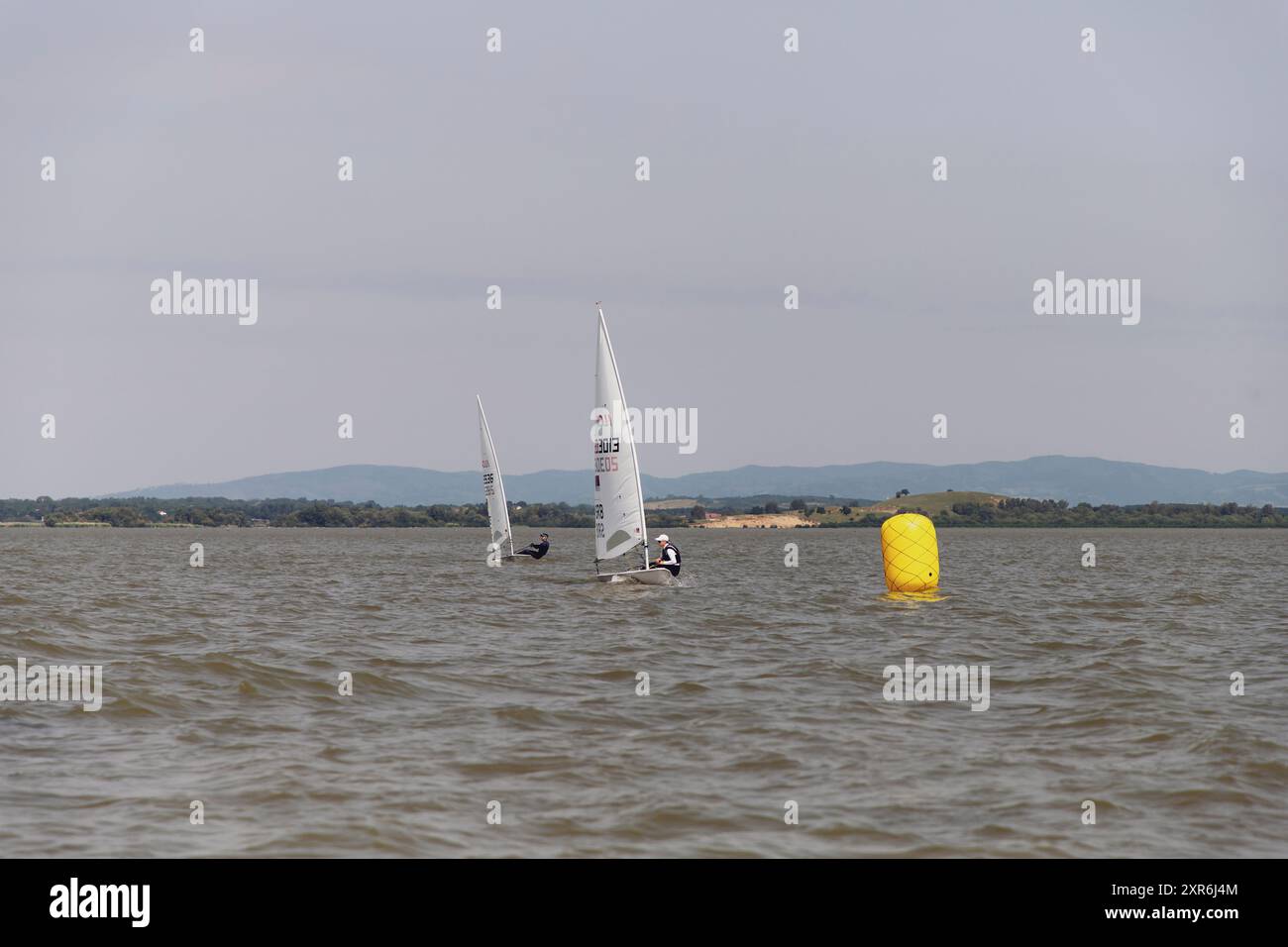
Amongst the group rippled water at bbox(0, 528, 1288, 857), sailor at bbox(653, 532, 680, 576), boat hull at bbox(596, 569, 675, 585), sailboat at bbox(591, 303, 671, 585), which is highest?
sailboat at bbox(591, 303, 671, 585)

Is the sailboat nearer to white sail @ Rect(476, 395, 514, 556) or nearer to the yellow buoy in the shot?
the yellow buoy

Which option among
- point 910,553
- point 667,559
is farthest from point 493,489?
point 910,553

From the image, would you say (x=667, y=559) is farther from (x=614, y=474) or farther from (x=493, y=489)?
(x=493, y=489)

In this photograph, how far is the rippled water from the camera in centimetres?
1257

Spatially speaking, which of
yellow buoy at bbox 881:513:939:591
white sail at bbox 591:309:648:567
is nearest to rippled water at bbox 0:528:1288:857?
yellow buoy at bbox 881:513:939:591

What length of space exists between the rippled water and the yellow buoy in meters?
2.72

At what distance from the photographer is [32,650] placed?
26016mm

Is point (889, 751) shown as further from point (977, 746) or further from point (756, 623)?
point (756, 623)

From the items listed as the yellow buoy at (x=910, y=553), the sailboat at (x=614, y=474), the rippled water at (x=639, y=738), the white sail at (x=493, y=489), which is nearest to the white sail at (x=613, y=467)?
the sailboat at (x=614, y=474)

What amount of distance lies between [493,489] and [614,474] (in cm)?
2623

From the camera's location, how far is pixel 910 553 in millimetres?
38500

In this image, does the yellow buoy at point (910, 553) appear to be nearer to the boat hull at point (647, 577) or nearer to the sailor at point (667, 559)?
the boat hull at point (647, 577)

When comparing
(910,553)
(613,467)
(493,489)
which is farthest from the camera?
(493,489)
